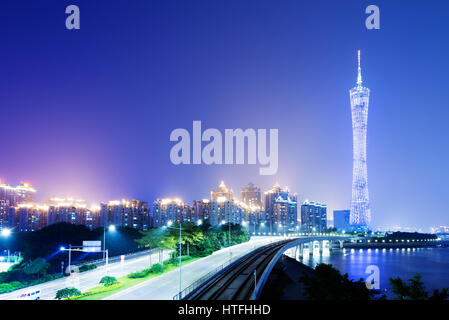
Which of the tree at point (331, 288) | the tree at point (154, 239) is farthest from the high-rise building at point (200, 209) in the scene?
the tree at point (331, 288)

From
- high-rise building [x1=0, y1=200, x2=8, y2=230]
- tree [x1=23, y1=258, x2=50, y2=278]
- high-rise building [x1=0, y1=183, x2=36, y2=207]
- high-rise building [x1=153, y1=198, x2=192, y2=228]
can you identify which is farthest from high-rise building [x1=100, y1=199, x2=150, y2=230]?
tree [x1=23, y1=258, x2=50, y2=278]

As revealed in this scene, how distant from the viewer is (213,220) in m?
150

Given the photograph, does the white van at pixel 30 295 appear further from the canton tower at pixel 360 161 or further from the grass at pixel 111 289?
the canton tower at pixel 360 161

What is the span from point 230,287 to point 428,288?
41279 mm

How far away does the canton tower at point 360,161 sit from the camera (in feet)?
435

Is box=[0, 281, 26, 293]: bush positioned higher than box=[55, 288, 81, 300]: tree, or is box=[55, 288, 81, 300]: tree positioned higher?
box=[55, 288, 81, 300]: tree

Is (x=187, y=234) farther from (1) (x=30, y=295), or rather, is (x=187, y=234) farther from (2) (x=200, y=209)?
(2) (x=200, y=209)

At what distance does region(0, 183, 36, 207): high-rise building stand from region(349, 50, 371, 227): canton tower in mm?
129419

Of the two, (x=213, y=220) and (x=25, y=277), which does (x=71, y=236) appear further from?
(x=213, y=220)

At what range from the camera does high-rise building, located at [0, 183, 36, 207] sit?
13175 cm

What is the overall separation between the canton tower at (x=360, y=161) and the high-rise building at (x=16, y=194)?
12942 centimetres

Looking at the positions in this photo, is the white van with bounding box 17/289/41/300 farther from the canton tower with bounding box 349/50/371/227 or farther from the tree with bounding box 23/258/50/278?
the canton tower with bounding box 349/50/371/227

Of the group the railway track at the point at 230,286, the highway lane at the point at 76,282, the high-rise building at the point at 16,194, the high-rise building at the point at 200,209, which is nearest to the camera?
the railway track at the point at 230,286
